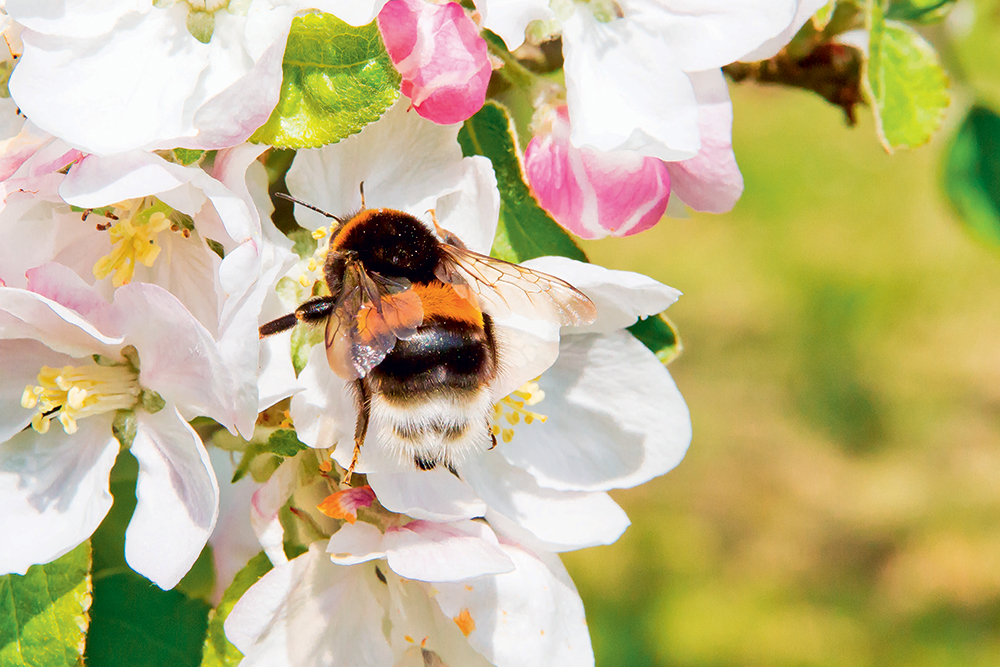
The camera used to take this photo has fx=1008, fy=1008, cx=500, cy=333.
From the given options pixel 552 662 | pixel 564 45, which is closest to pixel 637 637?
pixel 552 662

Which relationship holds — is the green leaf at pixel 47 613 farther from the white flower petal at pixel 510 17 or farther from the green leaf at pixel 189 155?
the white flower petal at pixel 510 17

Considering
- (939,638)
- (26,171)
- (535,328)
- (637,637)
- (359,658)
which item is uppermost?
(26,171)

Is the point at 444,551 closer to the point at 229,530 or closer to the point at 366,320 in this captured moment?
the point at 366,320

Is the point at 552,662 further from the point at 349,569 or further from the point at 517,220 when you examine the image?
the point at 517,220

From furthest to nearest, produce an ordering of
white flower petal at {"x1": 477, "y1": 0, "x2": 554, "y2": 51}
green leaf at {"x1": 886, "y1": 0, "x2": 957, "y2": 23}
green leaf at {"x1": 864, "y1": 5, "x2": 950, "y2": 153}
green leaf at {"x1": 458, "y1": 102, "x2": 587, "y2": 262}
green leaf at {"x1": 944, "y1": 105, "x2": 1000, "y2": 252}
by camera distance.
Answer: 1. green leaf at {"x1": 944, "y1": 105, "x2": 1000, "y2": 252}
2. green leaf at {"x1": 886, "y1": 0, "x2": 957, "y2": 23}
3. green leaf at {"x1": 864, "y1": 5, "x2": 950, "y2": 153}
4. green leaf at {"x1": 458, "y1": 102, "x2": 587, "y2": 262}
5. white flower petal at {"x1": 477, "y1": 0, "x2": 554, "y2": 51}

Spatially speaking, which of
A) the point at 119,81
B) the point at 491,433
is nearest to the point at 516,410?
the point at 491,433

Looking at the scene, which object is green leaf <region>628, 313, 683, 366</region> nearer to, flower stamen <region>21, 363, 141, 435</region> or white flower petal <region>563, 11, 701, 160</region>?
white flower petal <region>563, 11, 701, 160</region>

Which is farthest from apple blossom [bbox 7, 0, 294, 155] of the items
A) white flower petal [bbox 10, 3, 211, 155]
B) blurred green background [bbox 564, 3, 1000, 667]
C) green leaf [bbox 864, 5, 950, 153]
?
blurred green background [bbox 564, 3, 1000, 667]
